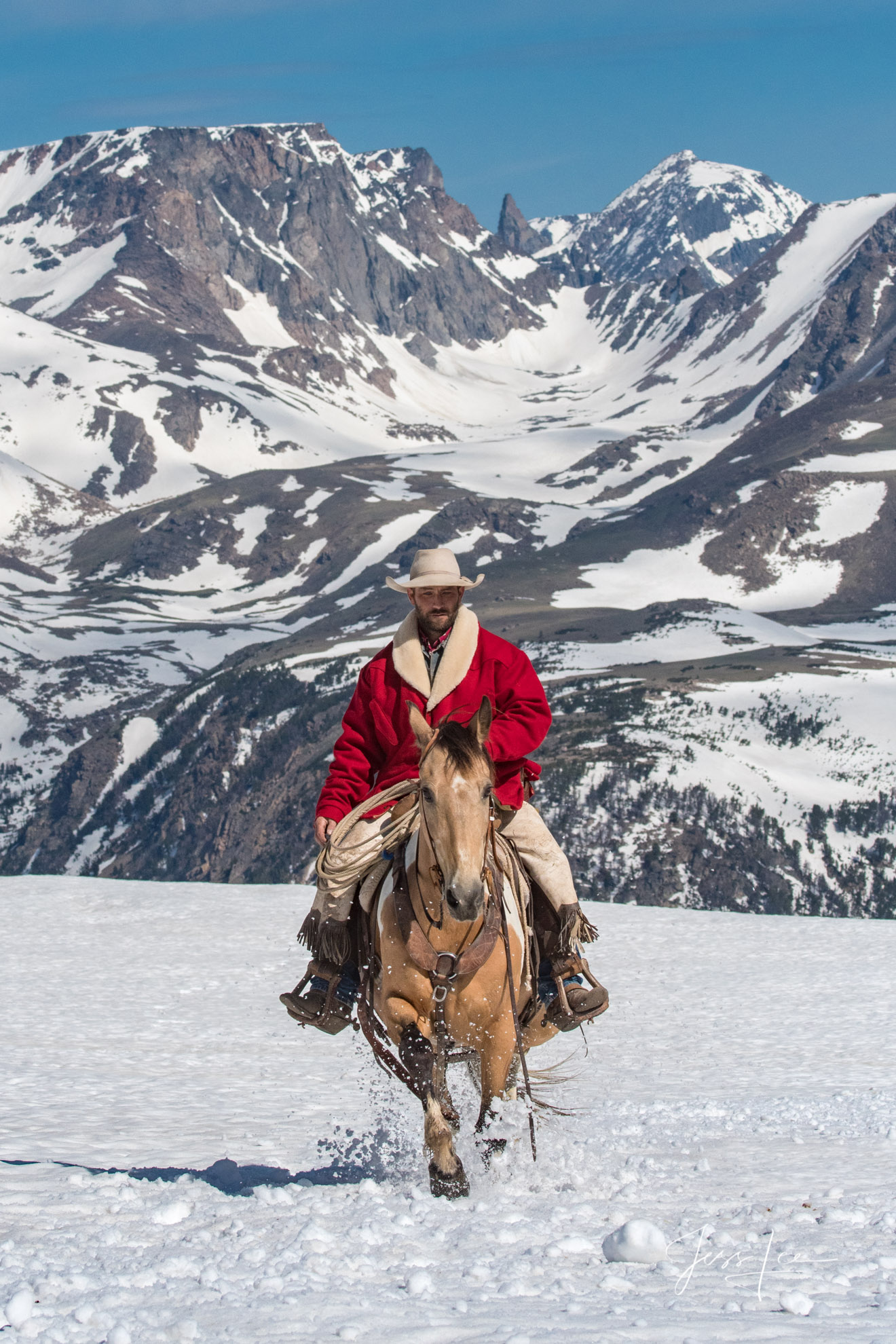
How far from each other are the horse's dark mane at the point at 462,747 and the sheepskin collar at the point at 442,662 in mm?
1535

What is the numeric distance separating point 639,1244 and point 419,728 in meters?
3.84

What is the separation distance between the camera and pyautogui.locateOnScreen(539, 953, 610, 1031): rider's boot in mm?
12008

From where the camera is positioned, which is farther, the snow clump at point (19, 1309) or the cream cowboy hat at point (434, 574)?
the cream cowboy hat at point (434, 574)

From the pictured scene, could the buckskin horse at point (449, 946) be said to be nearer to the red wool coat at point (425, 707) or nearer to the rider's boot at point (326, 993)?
the rider's boot at point (326, 993)

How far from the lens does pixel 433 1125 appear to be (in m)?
10.3

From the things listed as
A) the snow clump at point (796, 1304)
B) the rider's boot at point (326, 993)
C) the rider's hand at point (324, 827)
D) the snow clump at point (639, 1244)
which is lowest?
the snow clump at point (639, 1244)

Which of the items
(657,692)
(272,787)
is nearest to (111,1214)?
(657,692)

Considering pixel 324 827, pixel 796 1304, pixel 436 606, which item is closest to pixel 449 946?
pixel 324 827

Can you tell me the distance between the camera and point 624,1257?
8.97 meters

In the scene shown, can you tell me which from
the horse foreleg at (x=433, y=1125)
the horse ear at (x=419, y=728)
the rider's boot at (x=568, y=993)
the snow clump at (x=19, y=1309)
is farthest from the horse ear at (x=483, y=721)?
the snow clump at (x=19, y=1309)

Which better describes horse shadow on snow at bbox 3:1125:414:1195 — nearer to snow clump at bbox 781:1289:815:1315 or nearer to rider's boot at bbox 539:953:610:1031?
rider's boot at bbox 539:953:610:1031

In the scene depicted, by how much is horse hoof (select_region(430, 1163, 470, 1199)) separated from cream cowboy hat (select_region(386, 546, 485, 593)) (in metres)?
4.65

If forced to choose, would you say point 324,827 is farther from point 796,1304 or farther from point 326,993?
point 796,1304

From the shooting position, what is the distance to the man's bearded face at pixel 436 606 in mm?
11328
